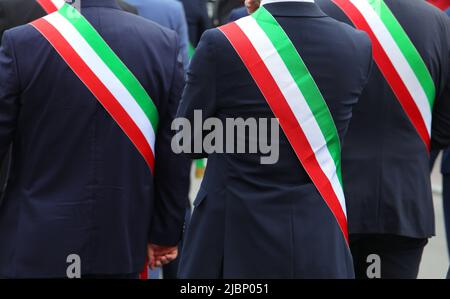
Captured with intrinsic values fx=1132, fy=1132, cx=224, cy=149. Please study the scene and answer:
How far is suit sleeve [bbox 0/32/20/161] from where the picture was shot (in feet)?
12.1

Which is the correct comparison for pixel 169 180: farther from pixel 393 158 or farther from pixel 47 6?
pixel 47 6

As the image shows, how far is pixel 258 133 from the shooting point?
3508 mm

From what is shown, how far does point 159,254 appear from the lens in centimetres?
409

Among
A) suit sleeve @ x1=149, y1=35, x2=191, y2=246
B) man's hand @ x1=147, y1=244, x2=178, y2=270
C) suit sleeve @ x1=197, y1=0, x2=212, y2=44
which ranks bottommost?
man's hand @ x1=147, y1=244, x2=178, y2=270

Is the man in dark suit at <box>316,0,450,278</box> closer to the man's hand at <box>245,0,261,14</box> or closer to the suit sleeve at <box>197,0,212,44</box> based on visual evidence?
the man's hand at <box>245,0,261,14</box>

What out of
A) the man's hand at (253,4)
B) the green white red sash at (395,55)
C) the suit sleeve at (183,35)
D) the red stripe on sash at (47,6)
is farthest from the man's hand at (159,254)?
the suit sleeve at (183,35)

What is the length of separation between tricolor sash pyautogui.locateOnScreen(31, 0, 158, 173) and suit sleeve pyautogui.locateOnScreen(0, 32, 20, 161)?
0.14m

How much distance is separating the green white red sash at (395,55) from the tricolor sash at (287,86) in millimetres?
624

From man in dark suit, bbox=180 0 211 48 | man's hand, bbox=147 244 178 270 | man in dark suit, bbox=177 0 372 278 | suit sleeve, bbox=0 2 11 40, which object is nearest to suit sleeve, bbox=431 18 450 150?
man in dark suit, bbox=177 0 372 278

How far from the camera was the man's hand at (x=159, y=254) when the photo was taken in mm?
4055

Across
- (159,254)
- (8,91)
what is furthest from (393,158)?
(8,91)

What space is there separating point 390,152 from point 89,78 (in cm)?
116

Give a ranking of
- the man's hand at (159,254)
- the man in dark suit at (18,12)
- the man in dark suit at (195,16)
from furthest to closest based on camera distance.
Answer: the man in dark suit at (195,16) < the man in dark suit at (18,12) < the man's hand at (159,254)

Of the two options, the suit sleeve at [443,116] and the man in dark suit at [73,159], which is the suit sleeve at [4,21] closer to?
the man in dark suit at [73,159]
